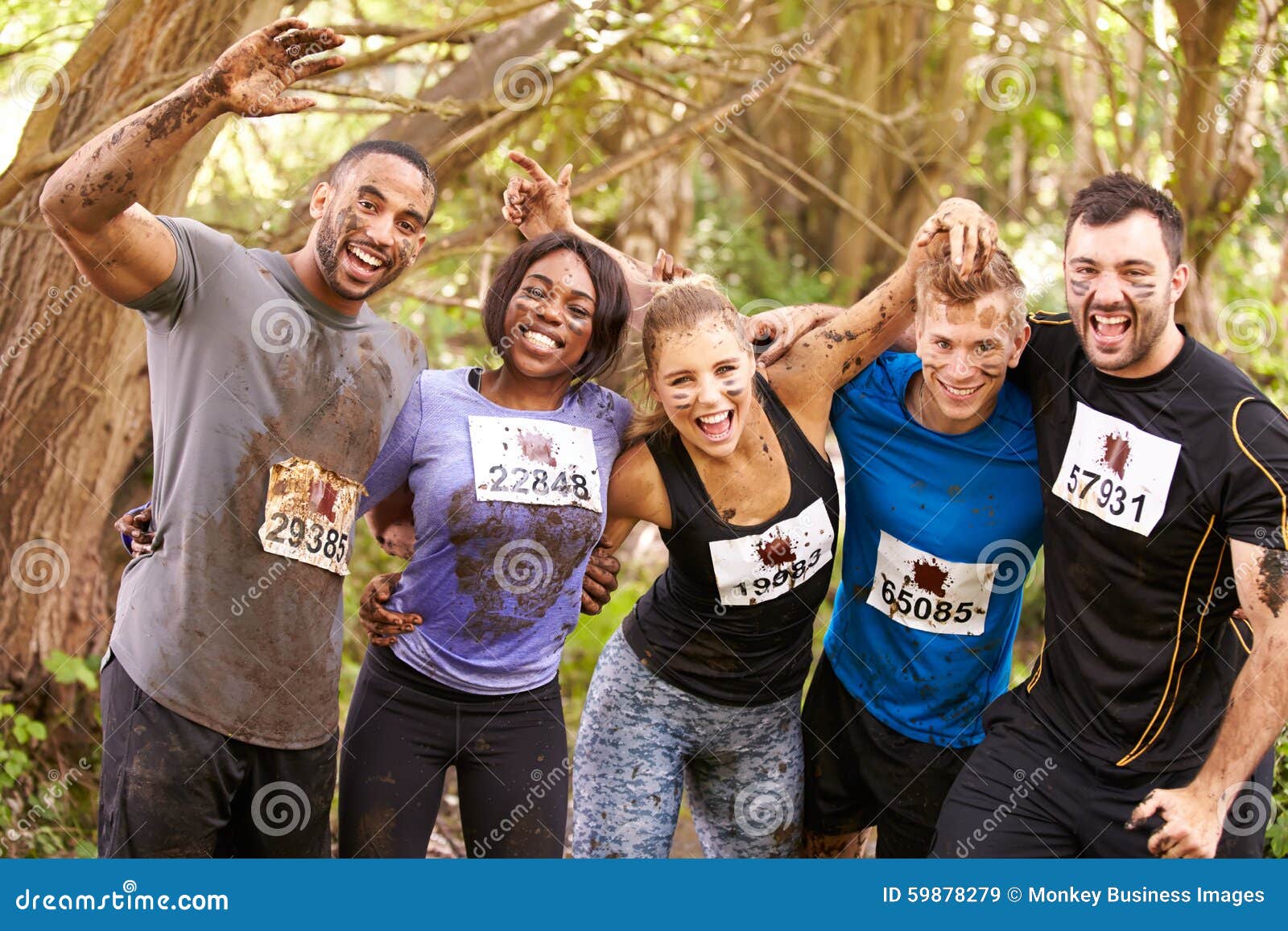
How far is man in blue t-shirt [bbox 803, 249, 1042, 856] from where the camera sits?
325 centimetres

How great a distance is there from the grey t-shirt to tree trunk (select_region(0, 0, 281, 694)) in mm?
1522

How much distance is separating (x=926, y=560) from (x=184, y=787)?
191cm

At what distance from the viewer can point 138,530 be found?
9.82ft

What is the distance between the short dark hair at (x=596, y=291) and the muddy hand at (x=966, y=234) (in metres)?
0.83

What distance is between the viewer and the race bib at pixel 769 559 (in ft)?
10.7

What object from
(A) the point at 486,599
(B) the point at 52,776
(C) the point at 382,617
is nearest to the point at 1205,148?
(A) the point at 486,599

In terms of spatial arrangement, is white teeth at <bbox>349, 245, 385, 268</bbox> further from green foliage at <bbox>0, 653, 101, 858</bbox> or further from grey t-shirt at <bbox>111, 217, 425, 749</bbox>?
green foliage at <bbox>0, 653, 101, 858</bbox>

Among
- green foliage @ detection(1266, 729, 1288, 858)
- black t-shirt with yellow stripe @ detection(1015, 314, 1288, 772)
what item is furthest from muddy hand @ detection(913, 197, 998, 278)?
green foliage @ detection(1266, 729, 1288, 858)

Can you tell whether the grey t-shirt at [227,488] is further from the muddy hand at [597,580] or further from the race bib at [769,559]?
the race bib at [769,559]

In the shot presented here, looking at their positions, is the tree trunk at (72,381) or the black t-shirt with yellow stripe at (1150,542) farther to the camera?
the tree trunk at (72,381)

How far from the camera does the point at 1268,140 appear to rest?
863 centimetres

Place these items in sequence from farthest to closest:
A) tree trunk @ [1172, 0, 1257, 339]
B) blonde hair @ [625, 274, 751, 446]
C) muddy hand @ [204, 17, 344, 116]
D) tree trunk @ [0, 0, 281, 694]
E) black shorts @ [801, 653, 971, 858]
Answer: tree trunk @ [1172, 0, 1257, 339] < tree trunk @ [0, 0, 281, 694] < black shorts @ [801, 653, 971, 858] < blonde hair @ [625, 274, 751, 446] < muddy hand @ [204, 17, 344, 116]

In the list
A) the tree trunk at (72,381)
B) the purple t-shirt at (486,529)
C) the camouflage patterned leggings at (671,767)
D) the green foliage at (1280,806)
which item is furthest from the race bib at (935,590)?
the tree trunk at (72,381)

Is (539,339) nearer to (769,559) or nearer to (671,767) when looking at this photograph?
(769,559)
